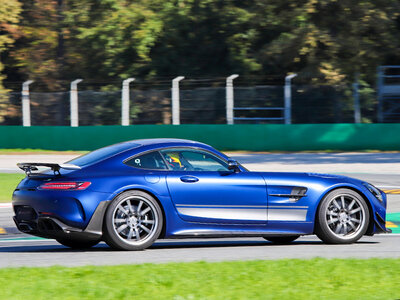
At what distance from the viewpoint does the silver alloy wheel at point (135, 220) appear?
27.1ft

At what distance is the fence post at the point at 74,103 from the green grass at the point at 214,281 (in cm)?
2541

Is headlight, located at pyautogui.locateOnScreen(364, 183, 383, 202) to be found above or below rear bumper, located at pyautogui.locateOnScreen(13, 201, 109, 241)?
above

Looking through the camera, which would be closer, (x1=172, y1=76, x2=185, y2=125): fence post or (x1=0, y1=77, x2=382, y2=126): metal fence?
(x1=0, y1=77, x2=382, y2=126): metal fence

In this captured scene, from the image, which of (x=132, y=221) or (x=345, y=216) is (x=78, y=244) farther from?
(x=345, y=216)

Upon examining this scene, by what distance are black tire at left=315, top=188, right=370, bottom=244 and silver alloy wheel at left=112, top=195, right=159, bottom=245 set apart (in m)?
1.95

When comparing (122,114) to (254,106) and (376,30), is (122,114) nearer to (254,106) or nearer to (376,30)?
(254,106)

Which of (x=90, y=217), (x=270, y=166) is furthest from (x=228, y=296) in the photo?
(x=270, y=166)

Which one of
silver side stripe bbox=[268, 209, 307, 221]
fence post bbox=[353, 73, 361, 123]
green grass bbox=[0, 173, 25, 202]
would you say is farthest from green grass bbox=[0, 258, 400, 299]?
fence post bbox=[353, 73, 361, 123]

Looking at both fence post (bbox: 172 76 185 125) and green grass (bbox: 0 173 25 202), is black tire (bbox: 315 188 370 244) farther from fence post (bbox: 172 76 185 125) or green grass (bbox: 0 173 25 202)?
fence post (bbox: 172 76 185 125)

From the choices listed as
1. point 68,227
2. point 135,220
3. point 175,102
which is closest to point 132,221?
point 135,220

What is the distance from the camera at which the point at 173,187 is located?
852cm

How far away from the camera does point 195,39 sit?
39.4m

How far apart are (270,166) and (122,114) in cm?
972

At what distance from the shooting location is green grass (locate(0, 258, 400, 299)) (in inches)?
229
